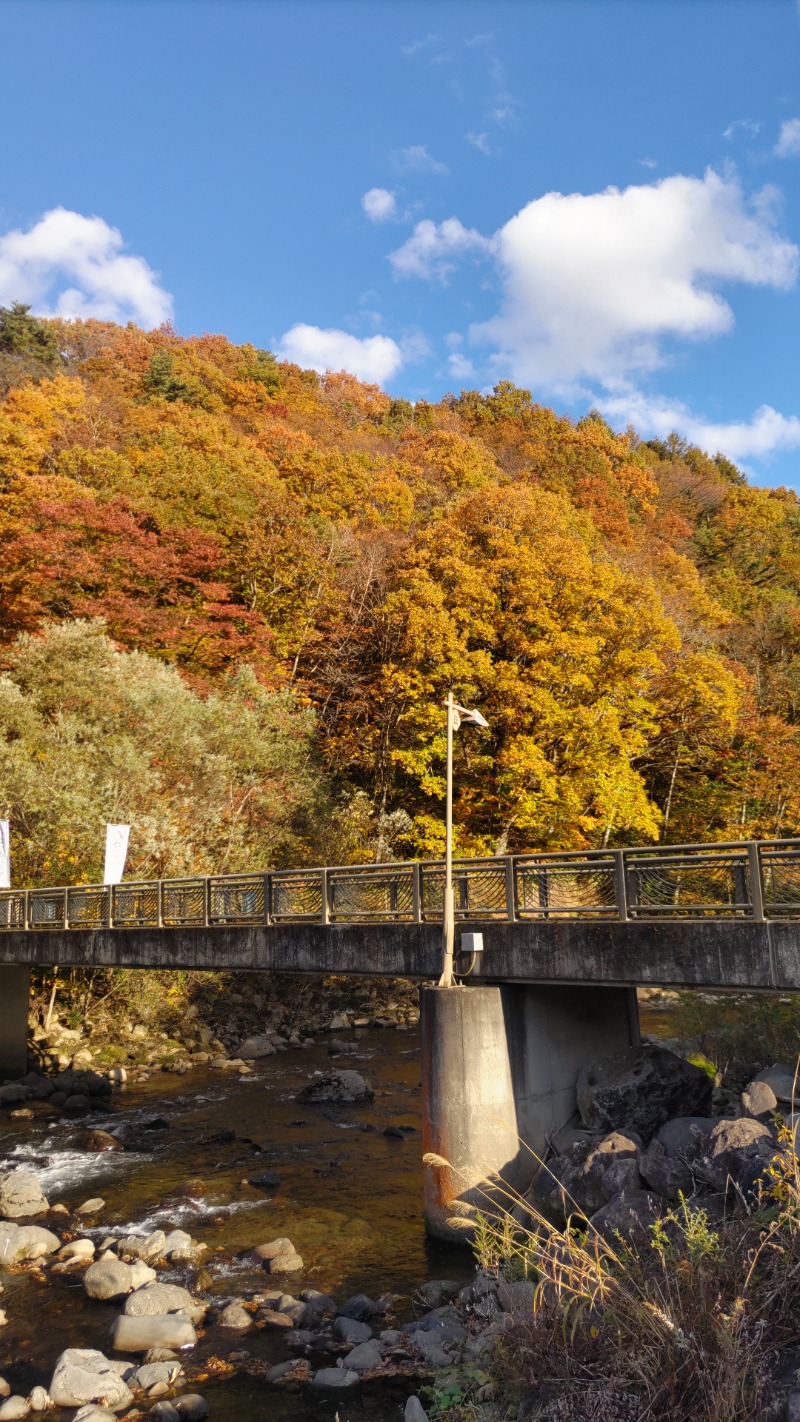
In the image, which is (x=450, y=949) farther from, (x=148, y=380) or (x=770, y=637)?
(x=148, y=380)

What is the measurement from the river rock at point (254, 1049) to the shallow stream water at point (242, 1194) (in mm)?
1770

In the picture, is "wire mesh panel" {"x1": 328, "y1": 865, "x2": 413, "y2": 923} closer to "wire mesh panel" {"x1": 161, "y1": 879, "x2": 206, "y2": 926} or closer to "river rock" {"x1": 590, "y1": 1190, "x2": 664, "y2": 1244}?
"wire mesh panel" {"x1": 161, "y1": 879, "x2": 206, "y2": 926}

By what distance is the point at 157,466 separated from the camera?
4622 centimetres

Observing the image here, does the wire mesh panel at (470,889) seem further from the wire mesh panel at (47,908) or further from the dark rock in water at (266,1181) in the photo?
the wire mesh panel at (47,908)

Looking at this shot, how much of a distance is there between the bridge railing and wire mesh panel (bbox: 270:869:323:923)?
0.7 inches

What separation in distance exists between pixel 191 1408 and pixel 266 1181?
21.1 ft

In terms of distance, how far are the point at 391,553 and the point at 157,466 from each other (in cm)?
1536

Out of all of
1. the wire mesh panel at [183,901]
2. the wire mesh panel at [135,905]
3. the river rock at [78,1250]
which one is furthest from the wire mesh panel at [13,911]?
the river rock at [78,1250]

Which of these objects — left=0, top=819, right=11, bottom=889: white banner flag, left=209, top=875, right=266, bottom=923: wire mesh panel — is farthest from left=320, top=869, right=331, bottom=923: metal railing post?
left=0, top=819, right=11, bottom=889: white banner flag

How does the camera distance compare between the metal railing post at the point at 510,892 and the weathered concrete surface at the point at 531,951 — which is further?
the metal railing post at the point at 510,892

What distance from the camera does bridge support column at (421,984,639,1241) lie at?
1191cm

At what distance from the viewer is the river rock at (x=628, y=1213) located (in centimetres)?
944

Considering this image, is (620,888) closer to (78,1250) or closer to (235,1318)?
(235,1318)

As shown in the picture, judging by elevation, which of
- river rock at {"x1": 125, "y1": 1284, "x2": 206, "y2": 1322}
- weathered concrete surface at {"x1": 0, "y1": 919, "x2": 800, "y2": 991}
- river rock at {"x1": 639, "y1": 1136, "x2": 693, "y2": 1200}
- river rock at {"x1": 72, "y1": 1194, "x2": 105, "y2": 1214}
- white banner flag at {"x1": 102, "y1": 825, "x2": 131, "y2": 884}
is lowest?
river rock at {"x1": 72, "y1": 1194, "x2": 105, "y2": 1214}
